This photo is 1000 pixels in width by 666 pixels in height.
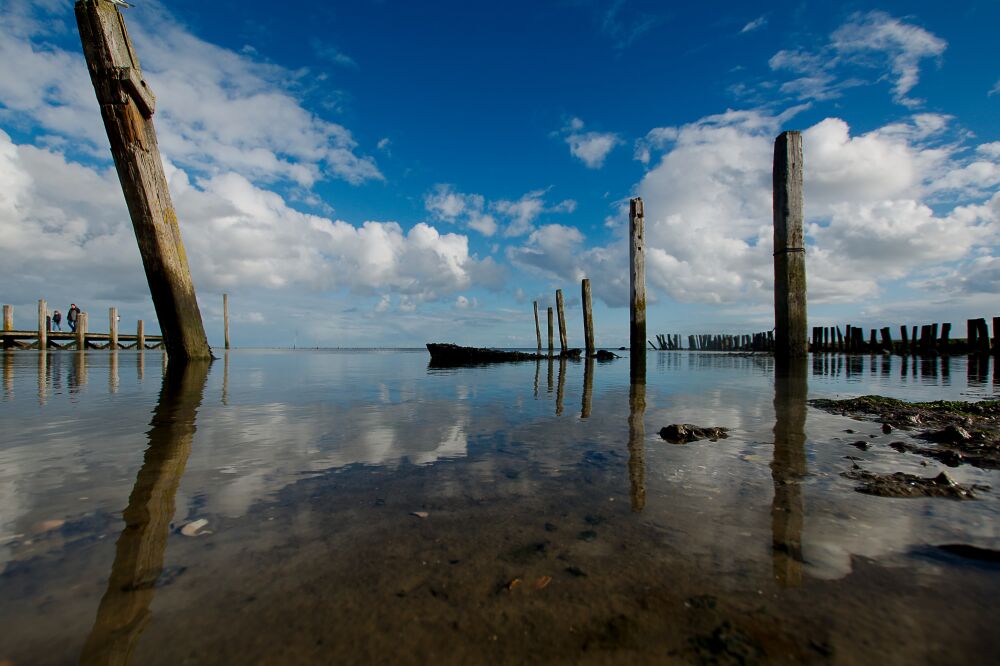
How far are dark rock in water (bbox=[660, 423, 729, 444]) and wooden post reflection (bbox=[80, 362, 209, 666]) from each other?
299 centimetres

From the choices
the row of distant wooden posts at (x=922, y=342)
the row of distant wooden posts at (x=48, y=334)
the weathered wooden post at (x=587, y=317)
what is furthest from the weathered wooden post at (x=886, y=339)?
the row of distant wooden posts at (x=48, y=334)

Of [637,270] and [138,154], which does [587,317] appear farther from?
[138,154]

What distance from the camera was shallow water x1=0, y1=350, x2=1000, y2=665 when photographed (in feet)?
3.59

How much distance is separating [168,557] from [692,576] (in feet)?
5.70

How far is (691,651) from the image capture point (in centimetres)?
106

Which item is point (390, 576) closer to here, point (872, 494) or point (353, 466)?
point (353, 466)

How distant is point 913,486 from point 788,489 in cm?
61

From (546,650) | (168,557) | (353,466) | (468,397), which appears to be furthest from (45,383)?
(546,650)

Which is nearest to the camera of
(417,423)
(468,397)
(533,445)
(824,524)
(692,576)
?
(692,576)

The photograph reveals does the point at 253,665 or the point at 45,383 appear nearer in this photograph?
the point at 253,665

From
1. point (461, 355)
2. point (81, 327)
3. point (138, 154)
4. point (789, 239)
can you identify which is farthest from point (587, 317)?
point (81, 327)

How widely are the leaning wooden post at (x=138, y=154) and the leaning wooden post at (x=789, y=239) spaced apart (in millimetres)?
12568

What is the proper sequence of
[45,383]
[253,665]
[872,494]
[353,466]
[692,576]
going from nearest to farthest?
[253,665] → [692,576] → [872,494] → [353,466] → [45,383]

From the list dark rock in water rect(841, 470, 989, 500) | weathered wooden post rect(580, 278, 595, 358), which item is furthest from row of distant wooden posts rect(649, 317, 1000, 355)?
dark rock in water rect(841, 470, 989, 500)
